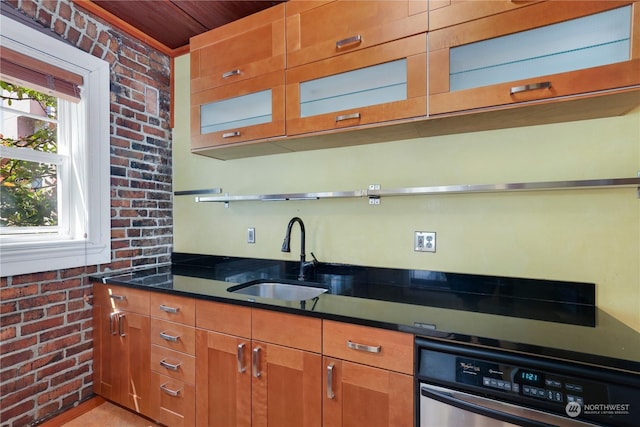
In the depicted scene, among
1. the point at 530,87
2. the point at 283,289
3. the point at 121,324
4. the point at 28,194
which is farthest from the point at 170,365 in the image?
the point at 530,87

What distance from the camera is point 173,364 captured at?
5.25 ft

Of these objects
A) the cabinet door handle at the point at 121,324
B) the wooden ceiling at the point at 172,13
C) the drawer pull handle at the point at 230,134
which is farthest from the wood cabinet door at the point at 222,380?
the wooden ceiling at the point at 172,13

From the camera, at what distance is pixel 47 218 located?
181cm

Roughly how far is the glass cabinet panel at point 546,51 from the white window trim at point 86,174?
2128 millimetres

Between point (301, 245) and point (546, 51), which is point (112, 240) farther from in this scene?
point (546, 51)

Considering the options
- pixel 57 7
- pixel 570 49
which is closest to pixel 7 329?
pixel 57 7

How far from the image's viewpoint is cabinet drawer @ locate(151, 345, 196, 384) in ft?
5.09

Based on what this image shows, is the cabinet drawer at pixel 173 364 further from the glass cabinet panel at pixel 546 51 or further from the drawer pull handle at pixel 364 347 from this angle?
the glass cabinet panel at pixel 546 51

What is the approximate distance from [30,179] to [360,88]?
6.40 ft

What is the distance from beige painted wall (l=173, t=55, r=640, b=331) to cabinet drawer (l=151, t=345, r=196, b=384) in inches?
30.9

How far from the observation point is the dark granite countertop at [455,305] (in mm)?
918

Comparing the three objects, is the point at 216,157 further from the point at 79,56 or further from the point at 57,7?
the point at 57,7

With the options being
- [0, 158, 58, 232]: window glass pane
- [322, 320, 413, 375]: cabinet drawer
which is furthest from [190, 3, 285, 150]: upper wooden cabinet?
[322, 320, 413, 375]: cabinet drawer

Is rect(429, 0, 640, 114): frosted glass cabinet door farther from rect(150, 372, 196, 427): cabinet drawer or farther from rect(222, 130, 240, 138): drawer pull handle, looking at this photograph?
rect(150, 372, 196, 427): cabinet drawer
